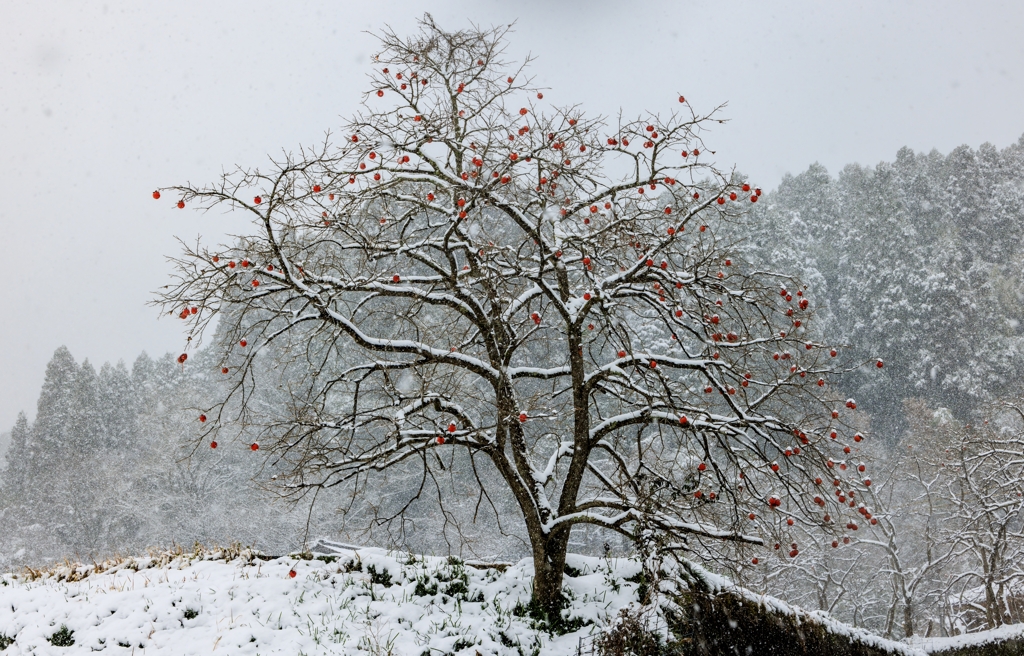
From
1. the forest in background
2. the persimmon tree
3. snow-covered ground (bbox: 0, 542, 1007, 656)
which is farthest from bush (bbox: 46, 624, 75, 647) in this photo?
the forest in background

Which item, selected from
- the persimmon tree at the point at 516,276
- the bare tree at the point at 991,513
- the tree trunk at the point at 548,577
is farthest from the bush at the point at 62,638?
the bare tree at the point at 991,513

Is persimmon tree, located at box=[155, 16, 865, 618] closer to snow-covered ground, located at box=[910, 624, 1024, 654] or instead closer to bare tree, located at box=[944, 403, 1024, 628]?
snow-covered ground, located at box=[910, 624, 1024, 654]

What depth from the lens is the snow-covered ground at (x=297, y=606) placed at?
18.1 feet

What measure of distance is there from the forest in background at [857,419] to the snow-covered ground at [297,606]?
11103 mm

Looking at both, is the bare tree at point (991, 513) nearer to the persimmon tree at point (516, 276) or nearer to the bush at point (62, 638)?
the persimmon tree at point (516, 276)

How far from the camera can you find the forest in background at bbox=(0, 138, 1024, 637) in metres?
19.9

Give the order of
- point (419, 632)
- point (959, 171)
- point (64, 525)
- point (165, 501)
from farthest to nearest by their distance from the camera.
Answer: point (959, 171) → point (64, 525) → point (165, 501) → point (419, 632)

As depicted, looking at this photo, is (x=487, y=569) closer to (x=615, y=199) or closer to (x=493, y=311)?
(x=493, y=311)

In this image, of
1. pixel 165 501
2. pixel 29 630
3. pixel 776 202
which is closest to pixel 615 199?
pixel 29 630

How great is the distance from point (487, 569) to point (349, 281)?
11.5 feet

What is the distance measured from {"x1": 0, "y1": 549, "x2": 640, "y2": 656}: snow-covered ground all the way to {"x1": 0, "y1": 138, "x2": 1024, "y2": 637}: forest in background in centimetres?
1110

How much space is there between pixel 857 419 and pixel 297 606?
19.8m

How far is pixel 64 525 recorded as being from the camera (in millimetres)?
26547

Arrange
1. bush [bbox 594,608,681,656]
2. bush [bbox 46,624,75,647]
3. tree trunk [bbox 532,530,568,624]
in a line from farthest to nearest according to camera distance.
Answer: tree trunk [bbox 532,530,568,624]
bush [bbox 46,624,75,647]
bush [bbox 594,608,681,656]
